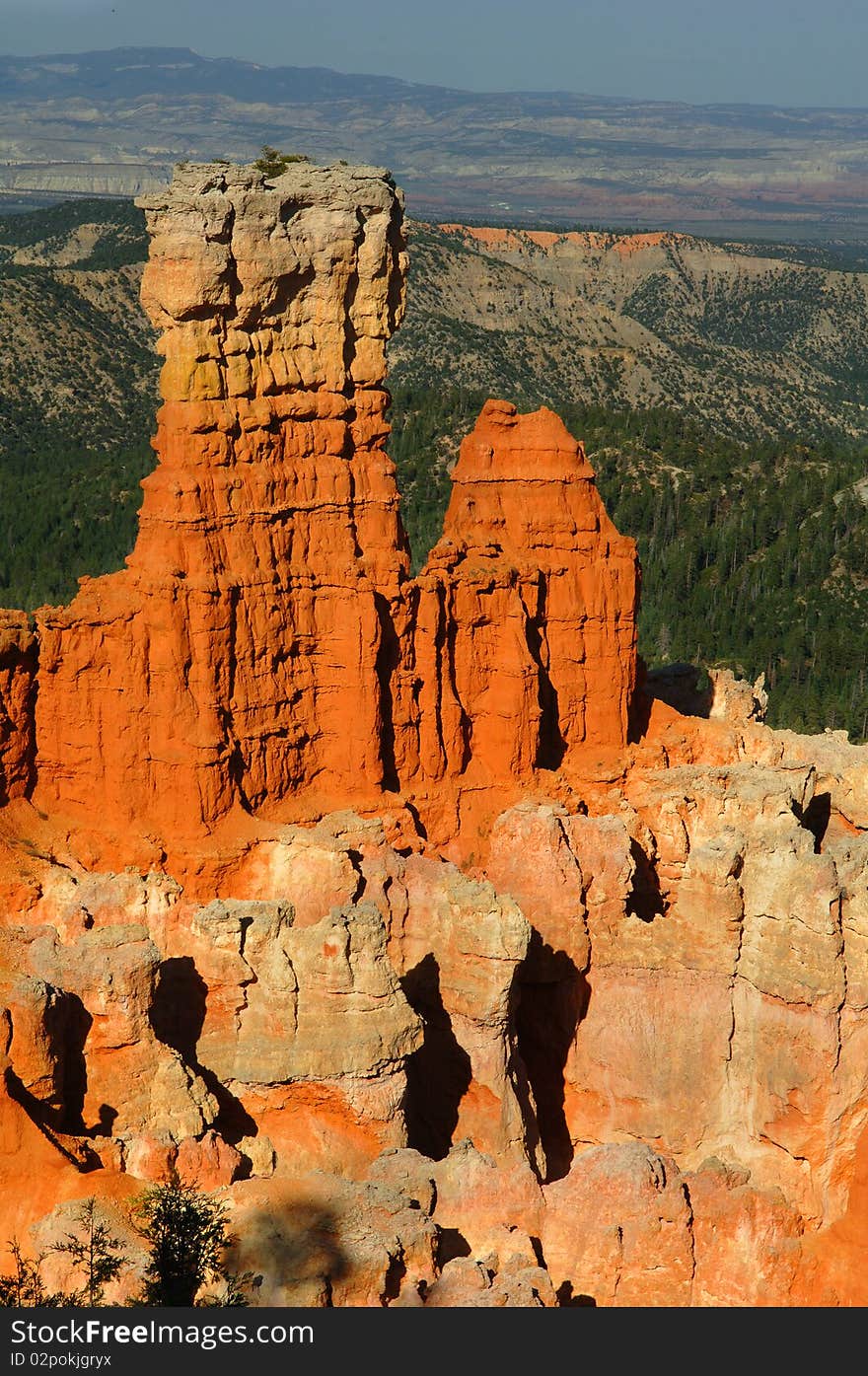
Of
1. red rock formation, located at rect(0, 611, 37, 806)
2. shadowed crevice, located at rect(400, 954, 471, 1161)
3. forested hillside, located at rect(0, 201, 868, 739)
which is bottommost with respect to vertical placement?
forested hillside, located at rect(0, 201, 868, 739)

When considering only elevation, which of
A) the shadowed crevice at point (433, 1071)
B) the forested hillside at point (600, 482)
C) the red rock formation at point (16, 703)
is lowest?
the forested hillside at point (600, 482)

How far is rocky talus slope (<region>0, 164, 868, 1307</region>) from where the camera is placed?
26609mm

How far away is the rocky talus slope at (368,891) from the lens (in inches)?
1048

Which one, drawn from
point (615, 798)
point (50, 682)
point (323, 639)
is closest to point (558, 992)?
point (615, 798)

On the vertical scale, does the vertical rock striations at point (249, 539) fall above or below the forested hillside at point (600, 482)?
above

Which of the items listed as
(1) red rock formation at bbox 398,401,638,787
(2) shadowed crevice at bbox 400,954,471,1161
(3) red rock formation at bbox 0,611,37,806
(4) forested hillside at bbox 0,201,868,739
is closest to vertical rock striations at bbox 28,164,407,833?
(3) red rock formation at bbox 0,611,37,806

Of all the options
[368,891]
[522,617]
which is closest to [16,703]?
[368,891]

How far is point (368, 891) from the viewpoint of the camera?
101 ft

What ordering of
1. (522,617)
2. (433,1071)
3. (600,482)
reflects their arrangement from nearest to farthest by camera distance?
(433,1071) < (522,617) < (600,482)

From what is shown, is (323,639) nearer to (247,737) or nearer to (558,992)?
(247,737)

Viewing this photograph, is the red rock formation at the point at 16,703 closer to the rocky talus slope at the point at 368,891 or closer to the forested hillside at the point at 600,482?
the rocky talus slope at the point at 368,891

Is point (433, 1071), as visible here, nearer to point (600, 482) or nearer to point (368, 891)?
point (368, 891)

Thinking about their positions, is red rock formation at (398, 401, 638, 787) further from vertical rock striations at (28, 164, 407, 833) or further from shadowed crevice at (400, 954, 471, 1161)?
shadowed crevice at (400, 954, 471, 1161)

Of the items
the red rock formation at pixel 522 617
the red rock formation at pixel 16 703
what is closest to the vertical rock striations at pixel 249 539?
the red rock formation at pixel 16 703
